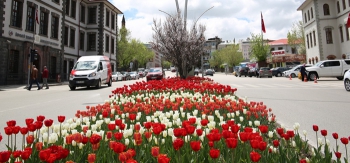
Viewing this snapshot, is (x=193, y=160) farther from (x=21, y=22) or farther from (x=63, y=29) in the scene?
(x=63, y=29)

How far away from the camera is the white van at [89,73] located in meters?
16.9

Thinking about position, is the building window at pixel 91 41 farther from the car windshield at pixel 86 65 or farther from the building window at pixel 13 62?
the car windshield at pixel 86 65

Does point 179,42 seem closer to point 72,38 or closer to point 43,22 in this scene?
point 43,22

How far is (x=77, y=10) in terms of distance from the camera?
35.4 m

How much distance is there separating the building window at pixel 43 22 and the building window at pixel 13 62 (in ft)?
14.9

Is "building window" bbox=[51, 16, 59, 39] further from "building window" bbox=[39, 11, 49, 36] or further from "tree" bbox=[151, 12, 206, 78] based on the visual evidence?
"tree" bbox=[151, 12, 206, 78]

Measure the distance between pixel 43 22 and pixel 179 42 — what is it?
18621 millimetres

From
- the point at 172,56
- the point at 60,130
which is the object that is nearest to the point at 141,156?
the point at 60,130

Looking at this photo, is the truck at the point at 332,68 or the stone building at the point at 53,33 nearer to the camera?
the stone building at the point at 53,33

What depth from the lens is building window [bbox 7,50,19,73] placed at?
22.0m

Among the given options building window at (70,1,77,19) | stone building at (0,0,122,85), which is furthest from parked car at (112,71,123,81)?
building window at (70,1,77,19)

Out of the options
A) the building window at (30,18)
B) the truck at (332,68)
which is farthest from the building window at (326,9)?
the building window at (30,18)

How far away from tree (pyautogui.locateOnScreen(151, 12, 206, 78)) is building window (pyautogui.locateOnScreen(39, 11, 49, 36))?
14965 millimetres

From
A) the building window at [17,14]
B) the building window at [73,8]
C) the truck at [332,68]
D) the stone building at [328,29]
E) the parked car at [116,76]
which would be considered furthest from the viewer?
the parked car at [116,76]
